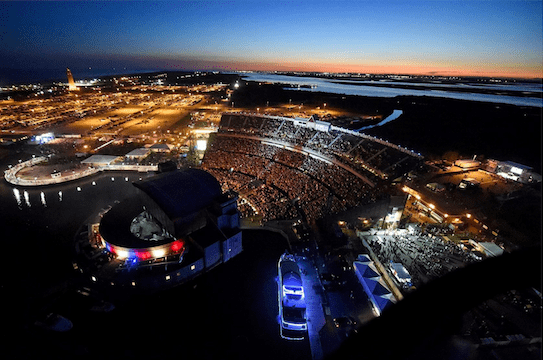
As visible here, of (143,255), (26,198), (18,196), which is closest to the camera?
(143,255)

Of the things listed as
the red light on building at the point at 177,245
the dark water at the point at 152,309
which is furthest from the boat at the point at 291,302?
the red light on building at the point at 177,245

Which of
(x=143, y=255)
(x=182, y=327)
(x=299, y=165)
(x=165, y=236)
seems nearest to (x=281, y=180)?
(x=299, y=165)

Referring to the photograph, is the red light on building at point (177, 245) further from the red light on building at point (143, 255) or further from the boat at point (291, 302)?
the boat at point (291, 302)

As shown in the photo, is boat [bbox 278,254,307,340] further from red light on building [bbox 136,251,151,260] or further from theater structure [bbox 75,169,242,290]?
red light on building [bbox 136,251,151,260]

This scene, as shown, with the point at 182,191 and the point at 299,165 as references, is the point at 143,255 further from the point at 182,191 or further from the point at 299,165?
the point at 299,165

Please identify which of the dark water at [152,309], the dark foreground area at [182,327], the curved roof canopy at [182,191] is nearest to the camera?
the dark foreground area at [182,327]

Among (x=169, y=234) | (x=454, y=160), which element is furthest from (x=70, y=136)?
(x=454, y=160)

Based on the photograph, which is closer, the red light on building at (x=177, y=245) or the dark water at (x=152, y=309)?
the dark water at (x=152, y=309)

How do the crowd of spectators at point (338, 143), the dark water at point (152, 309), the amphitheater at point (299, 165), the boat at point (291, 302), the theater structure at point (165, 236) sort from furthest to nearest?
the crowd of spectators at point (338, 143), the amphitheater at point (299, 165), the theater structure at point (165, 236), the boat at point (291, 302), the dark water at point (152, 309)
